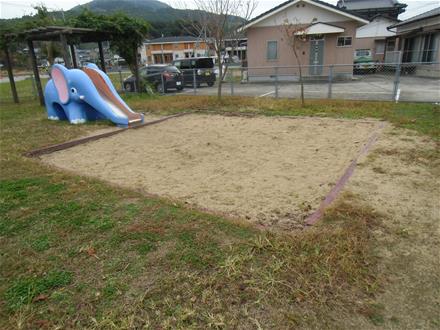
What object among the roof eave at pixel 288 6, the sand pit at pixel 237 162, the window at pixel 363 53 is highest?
the roof eave at pixel 288 6

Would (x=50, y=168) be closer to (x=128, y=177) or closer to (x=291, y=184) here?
(x=128, y=177)

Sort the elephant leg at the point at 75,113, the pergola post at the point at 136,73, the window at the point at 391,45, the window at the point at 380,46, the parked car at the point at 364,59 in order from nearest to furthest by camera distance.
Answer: the elephant leg at the point at 75,113 → the pergola post at the point at 136,73 → the parked car at the point at 364,59 → the window at the point at 391,45 → the window at the point at 380,46

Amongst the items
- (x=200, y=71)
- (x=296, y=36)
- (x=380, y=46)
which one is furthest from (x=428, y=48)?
(x=200, y=71)

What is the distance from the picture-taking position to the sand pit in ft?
11.9

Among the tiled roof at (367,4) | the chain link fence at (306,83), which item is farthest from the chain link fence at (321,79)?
the tiled roof at (367,4)

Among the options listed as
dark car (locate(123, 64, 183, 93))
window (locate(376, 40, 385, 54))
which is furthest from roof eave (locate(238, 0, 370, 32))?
window (locate(376, 40, 385, 54))

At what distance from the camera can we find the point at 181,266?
2488 millimetres

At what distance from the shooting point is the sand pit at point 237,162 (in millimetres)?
3641

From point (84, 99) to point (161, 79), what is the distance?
7.76m

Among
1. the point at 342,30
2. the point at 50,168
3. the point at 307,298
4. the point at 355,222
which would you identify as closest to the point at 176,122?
the point at 50,168

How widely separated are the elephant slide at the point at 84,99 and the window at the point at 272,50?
42.9 feet

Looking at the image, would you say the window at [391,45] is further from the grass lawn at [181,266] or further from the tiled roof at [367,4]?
the grass lawn at [181,266]

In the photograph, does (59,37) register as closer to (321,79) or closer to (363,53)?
(321,79)

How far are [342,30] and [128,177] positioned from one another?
17162mm
